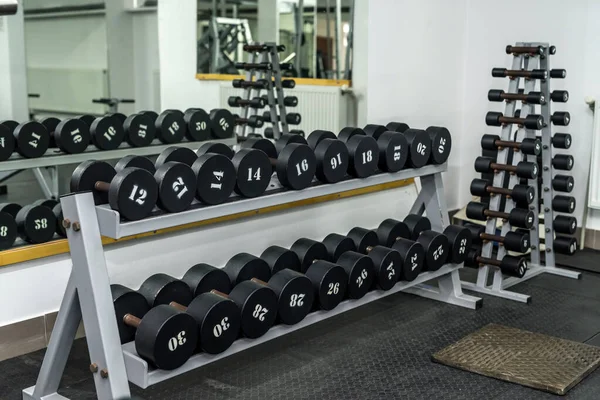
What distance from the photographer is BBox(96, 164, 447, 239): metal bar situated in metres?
2.03

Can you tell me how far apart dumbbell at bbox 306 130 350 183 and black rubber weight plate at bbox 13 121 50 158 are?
4.27ft

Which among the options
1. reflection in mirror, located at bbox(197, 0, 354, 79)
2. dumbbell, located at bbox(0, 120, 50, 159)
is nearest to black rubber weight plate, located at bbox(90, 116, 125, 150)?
dumbbell, located at bbox(0, 120, 50, 159)

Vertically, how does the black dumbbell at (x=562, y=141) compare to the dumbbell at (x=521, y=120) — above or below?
below

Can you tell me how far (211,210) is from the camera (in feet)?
7.45

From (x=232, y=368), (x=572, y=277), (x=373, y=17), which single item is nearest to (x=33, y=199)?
(x=232, y=368)

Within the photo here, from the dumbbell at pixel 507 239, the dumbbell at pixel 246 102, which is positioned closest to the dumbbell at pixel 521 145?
the dumbbell at pixel 507 239

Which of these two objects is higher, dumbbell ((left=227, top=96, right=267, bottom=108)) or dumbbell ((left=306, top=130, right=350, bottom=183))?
dumbbell ((left=227, top=96, right=267, bottom=108))

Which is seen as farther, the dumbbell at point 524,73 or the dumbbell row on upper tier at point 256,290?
the dumbbell at point 524,73

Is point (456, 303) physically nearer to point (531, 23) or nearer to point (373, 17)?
point (373, 17)

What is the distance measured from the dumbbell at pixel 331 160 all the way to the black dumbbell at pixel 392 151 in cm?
22

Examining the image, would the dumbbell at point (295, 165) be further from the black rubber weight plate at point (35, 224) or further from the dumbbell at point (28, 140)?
the dumbbell at point (28, 140)

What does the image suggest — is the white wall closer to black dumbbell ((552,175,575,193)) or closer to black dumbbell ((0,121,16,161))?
black dumbbell ((0,121,16,161))

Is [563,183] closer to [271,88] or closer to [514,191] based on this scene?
[514,191]

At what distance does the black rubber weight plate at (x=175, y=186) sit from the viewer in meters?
2.12
